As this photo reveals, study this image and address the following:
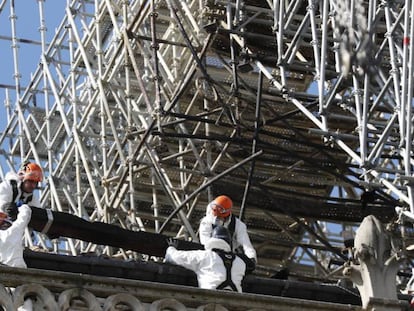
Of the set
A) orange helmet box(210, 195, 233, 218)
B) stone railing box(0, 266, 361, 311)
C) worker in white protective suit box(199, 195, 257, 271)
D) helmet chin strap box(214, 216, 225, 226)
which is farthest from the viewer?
orange helmet box(210, 195, 233, 218)

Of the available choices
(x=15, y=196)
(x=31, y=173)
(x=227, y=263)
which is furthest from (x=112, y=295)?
(x=31, y=173)

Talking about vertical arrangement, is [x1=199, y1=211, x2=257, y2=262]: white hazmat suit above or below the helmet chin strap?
below

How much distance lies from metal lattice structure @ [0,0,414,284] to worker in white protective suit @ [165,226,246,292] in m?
7.69

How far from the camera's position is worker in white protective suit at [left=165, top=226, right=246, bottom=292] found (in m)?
25.5

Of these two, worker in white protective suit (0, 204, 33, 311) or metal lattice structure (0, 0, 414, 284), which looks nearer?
worker in white protective suit (0, 204, 33, 311)

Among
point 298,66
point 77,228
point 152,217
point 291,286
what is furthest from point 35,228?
point 152,217

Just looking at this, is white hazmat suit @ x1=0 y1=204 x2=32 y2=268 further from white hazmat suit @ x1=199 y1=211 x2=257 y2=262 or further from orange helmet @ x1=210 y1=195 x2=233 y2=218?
orange helmet @ x1=210 y1=195 x2=233 y2=218

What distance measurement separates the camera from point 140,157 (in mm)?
42062

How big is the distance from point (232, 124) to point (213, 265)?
550 inches

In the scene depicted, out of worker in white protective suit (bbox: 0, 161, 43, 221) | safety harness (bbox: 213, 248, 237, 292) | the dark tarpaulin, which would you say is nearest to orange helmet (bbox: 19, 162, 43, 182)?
worker in white protective suit (bbox: 0, 161, 43, 221)

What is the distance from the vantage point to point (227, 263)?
25.8m

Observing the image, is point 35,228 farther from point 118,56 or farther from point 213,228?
point 118,56

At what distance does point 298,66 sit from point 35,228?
12589mm

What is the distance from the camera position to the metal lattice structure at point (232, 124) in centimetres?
3634
